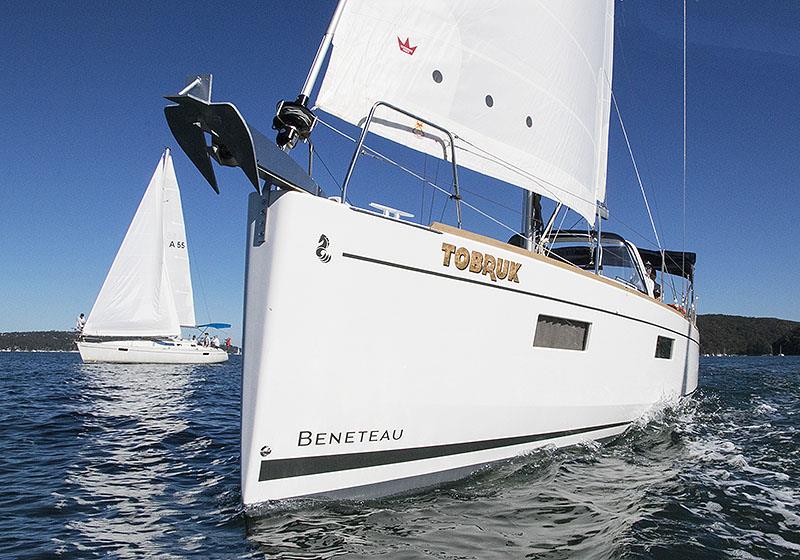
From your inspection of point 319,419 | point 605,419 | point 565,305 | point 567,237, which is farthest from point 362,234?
point 567,237

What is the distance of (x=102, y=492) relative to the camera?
4.71 metres

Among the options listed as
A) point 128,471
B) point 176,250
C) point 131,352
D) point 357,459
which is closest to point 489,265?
point 357,459

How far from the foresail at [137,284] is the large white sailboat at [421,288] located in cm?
2653

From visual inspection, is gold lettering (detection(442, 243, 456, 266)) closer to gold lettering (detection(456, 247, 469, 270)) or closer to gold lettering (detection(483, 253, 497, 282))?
gold lettering (detection(456, 247, 469, 270))

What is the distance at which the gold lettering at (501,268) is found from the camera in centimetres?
476

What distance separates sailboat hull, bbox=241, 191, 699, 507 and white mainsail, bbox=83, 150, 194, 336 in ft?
91.4

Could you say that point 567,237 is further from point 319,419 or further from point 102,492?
point 102,492

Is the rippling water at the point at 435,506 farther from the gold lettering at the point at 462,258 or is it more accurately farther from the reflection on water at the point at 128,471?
the gold lettering at the point at 462,258

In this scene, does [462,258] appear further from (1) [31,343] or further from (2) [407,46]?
(1) [31,343]

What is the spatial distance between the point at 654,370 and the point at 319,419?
5.95 metres

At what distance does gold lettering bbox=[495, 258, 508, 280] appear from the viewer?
4.76m

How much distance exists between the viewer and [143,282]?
28750 mm

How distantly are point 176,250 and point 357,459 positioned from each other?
32.1m

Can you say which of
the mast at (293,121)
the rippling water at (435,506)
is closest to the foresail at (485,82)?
the mast at (293,121)
